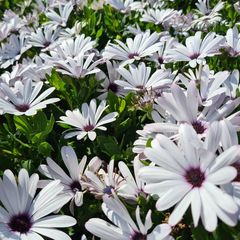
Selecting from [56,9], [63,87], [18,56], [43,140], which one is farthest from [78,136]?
[56,9]

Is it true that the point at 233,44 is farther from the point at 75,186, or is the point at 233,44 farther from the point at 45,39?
the point at 45,39

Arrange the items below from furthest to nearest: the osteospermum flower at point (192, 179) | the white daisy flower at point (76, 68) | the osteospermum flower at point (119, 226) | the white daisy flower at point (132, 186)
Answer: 1. the white daisy flower at point (76, 68)
2. the white daisy flower at point (132, 186)
3. the osteospermum flower at point (119, 226)
4. the osteospermum flower at point (192, 179)

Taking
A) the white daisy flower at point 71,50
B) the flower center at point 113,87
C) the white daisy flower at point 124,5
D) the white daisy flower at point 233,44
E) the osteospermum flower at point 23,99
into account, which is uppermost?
the white daisy flower at point 124,5

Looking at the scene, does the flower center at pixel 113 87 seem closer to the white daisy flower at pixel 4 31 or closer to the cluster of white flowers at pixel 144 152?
the cluster of white flowers at pixel 144 152

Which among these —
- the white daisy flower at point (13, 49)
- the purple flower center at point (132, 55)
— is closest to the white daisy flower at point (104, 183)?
the purple flower center at point (132, 55)

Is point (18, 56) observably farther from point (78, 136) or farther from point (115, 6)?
point (78, 136)

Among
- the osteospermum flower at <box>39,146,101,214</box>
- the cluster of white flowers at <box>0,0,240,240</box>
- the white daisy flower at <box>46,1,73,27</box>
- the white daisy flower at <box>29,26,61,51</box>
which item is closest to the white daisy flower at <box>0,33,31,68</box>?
the white daisy flower at <box>29,26,61,51</box>

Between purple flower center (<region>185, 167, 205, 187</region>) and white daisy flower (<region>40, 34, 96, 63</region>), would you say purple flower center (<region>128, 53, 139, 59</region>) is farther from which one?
purple flower center (<region>185, 167, 205, 187</region>)
